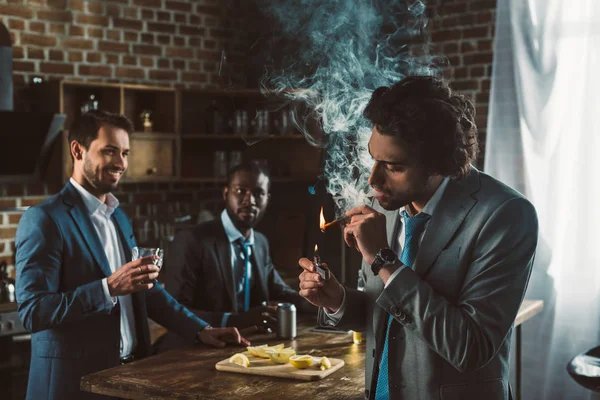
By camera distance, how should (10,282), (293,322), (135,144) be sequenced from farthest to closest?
(135,144), (10,282), (293,322)

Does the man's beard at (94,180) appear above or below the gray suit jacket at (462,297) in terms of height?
above

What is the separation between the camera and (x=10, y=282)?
→ 4.31m

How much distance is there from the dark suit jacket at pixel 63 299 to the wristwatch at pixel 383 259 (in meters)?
1.18

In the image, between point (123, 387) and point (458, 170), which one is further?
point (123, 387)

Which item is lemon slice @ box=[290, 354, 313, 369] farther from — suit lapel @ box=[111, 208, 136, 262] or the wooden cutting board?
suit lapel @ box=[111, 208, 136, 262]

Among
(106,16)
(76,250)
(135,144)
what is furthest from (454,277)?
(106,16)

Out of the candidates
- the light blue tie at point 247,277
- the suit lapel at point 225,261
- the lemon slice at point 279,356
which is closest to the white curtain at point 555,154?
the light blue tie at point 247,277

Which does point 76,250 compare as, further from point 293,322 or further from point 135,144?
point 135,144

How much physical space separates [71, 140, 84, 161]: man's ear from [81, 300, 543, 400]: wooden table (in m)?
0.94

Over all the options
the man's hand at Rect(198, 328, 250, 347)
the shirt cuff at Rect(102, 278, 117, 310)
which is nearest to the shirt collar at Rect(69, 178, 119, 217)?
the shirt cuff at Rect(102, 278, 117, 310)

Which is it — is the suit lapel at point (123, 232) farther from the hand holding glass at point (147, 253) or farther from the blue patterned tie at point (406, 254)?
the blue patterned tie at point (406, 254)

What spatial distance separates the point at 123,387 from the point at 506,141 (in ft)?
10.8

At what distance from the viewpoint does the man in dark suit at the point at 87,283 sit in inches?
101

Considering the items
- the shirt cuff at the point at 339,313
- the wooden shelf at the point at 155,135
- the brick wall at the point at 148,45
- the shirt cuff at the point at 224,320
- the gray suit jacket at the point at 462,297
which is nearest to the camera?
the gray suit jacket at the point at 462,297
